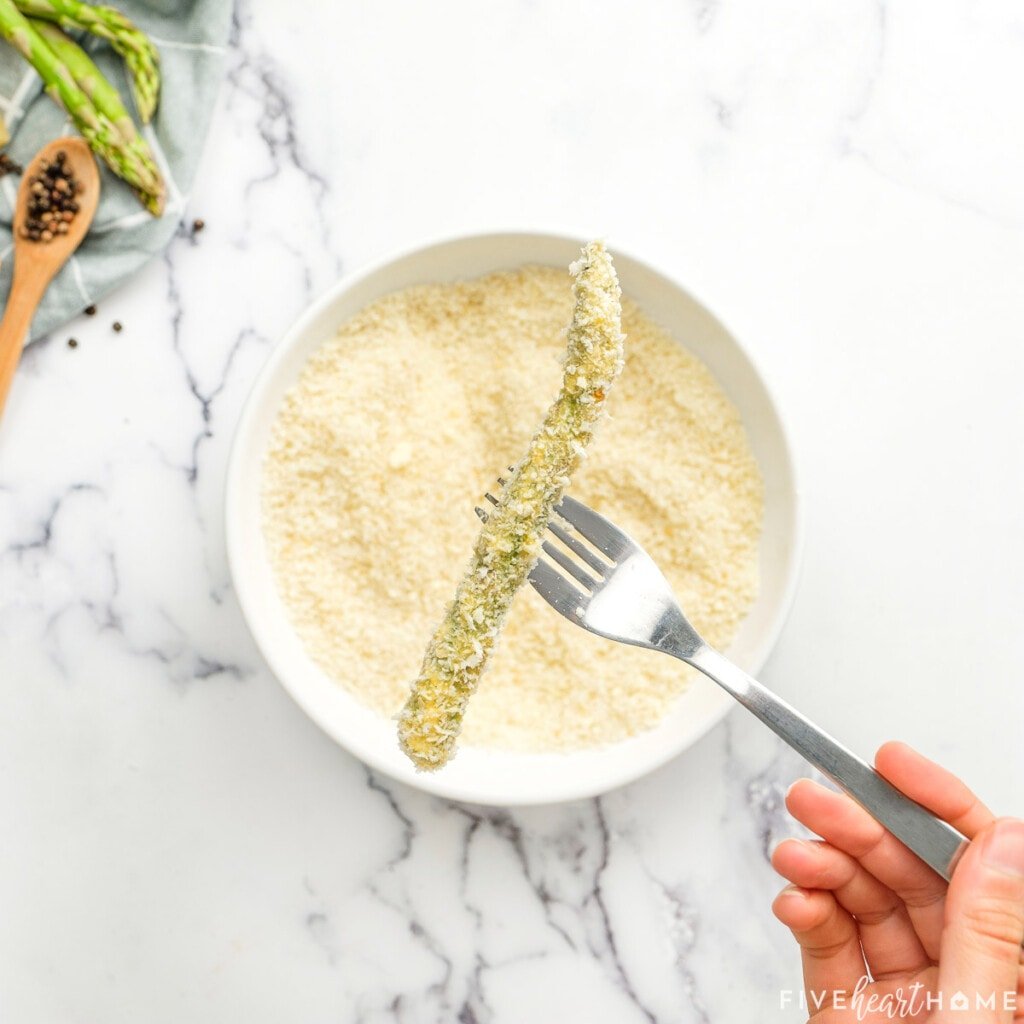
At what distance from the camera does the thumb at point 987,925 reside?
1057mm

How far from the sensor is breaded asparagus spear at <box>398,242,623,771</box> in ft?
3.80

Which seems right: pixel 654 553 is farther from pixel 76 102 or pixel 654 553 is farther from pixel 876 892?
pixel 76 102

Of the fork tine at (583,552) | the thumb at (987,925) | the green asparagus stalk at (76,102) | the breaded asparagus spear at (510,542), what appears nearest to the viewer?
the thumb at (987,925)

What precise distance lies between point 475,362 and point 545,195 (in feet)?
0.94

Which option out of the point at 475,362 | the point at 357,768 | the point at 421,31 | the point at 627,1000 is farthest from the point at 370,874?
the point at 421,31

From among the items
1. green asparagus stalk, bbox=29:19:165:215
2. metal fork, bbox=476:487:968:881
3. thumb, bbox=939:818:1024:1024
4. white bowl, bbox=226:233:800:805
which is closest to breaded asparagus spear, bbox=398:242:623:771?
metal fork, bbox=476:487:968:881

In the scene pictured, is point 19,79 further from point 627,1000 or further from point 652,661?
point 627,1000

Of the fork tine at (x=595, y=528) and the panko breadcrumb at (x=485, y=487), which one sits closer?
the fork tine at (x=595, y=528)

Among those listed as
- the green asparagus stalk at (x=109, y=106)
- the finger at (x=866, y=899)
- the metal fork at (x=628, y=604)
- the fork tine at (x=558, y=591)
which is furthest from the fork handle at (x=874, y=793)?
the green asparagus stalk at (x=109, y=106)

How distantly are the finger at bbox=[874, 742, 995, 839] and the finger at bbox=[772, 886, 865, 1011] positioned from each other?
0.64 ft

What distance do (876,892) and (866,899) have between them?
15 mm

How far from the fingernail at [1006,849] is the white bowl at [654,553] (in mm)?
346

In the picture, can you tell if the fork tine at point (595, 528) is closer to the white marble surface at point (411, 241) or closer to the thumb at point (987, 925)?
the white marble surface at point (411, 241)

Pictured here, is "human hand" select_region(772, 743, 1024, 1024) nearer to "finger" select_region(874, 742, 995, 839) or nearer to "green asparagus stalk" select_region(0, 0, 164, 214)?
"finger" select_region(874, 742, 995, 839)
